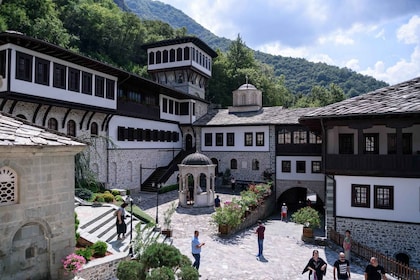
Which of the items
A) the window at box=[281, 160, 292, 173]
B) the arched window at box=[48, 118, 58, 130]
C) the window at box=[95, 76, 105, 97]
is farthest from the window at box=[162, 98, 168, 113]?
the arched window at box=[48, 118, 58, 130]

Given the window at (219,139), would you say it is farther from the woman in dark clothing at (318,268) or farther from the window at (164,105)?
the woman in dark clothing at (318,268)

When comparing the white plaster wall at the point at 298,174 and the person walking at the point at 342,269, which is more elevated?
the white plaster wall at the point at 298,174

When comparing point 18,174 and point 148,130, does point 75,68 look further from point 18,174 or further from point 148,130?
point 18,174

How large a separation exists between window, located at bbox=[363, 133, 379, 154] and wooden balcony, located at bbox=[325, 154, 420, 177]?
2421mm

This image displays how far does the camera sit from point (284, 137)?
90.0 feet

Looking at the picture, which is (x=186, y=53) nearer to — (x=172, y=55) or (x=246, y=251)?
(x=172, y=55)

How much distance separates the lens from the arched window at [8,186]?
21.7 ft

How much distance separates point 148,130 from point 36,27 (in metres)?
20.0

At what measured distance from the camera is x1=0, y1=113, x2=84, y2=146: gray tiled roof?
260 inches

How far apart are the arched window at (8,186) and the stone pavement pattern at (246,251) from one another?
19.7ft

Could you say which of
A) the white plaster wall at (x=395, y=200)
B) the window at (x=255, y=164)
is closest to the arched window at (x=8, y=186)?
the white plaster wall at (x=395, y=200)

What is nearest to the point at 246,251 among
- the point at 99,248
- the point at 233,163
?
the point at 99,248

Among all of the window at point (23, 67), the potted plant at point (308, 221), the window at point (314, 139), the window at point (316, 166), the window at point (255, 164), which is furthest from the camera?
the window at point (255, 164)

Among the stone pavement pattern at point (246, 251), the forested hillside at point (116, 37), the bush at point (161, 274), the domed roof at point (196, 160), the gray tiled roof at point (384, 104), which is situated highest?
the forested hillside at point (116, 37)
